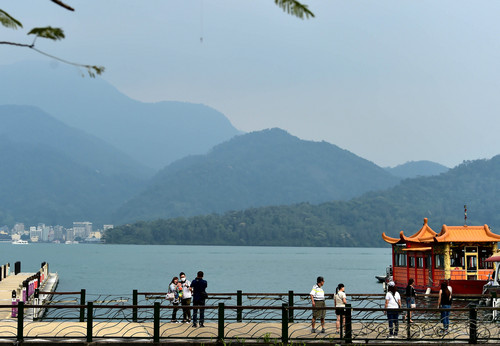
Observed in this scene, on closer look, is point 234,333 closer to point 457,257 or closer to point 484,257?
point 457,257

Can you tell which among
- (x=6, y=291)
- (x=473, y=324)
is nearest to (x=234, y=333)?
(x=473, y=324)

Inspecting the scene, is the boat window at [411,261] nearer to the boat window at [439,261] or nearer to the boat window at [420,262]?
the boat window at [420,262]

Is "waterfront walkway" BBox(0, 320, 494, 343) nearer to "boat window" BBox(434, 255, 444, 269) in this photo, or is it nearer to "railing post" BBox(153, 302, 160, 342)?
"railing post" BBox(153, 302, 160, 342)

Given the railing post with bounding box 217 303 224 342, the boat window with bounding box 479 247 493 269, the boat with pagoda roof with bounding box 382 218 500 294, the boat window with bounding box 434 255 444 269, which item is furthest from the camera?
the boat window with bounding box 434 255 444 269

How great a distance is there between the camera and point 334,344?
21.3 m

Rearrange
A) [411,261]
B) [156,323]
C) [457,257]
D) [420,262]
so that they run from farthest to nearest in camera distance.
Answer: [411,261] < [420,262] < [457,257] < [156,323]

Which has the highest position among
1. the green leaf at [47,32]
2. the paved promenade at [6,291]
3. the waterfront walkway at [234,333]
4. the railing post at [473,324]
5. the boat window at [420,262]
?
the green leaf at [47,32]

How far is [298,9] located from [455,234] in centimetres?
4488

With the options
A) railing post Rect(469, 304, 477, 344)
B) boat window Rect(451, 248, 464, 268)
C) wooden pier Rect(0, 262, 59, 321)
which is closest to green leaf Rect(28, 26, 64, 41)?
railing post Rect(469, 304, 477, 344)

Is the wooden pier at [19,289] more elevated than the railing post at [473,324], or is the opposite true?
the railing post at [473,324]

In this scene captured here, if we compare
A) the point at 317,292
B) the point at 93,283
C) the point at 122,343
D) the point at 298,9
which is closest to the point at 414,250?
the point at 317,292

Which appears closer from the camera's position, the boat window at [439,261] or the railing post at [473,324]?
the railing post at [473,324]

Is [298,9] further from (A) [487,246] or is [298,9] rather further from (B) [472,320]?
(A) [487,246]

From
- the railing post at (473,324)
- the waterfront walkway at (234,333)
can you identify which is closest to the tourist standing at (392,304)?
the waterfront walkway at (234,333)
